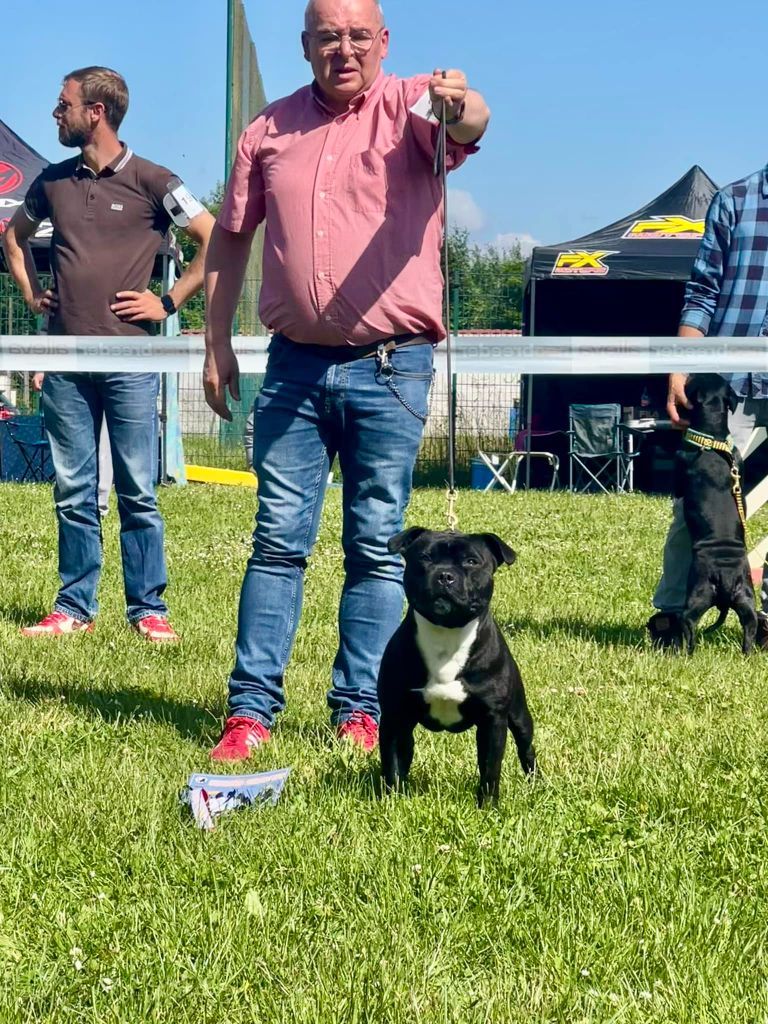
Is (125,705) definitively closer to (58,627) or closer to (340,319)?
(58,627)

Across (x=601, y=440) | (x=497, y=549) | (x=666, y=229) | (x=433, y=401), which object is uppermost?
(x=666, y=229)

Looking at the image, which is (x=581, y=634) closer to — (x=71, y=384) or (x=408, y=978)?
(x=71, y=384)

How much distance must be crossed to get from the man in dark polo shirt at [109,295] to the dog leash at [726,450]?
89.2 inches

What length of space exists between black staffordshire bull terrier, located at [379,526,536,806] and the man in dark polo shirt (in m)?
2.54

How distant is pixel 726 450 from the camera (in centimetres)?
549

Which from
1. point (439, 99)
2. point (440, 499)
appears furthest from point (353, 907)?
point (440, 499)

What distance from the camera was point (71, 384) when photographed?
Answer: 219 inches

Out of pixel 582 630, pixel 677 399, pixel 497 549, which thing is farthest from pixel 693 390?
pixel 497 549

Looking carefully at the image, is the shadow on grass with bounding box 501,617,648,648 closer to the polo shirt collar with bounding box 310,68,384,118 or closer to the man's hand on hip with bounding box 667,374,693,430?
the man's hand on hip with bounding box 667,374,693,430

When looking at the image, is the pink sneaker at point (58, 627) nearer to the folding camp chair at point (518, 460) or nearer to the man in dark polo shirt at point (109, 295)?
the man in dark polo shirt at point (109, 295)

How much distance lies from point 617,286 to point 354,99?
1550 centimetres

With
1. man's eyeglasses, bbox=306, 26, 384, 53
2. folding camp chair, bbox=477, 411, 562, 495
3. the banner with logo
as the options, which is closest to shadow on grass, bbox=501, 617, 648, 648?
man's eyeglasses, bbox=306, 26, 384, 53

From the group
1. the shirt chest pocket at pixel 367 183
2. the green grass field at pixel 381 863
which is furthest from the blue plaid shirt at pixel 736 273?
the shirt chest pocket at pixel 367 183

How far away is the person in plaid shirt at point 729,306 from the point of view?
534cm
